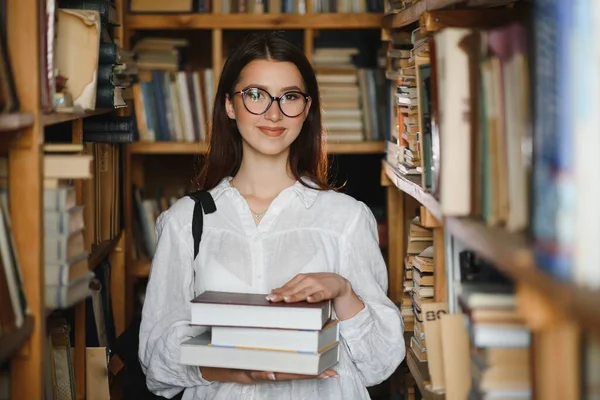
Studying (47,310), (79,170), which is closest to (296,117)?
(79,170)

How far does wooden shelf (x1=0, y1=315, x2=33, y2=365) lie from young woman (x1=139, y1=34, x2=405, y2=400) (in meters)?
0.59

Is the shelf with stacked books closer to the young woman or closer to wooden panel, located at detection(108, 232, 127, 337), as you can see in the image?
the young woman

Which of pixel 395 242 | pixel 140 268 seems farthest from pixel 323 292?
pixel 140 268

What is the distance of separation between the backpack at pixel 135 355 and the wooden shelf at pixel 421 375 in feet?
2.18

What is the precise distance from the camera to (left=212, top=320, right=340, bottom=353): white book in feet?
6.38

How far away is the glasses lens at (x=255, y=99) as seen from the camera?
91.0 inches

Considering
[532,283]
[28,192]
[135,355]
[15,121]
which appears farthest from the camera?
[135,355]

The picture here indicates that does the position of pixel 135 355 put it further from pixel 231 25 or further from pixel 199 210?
pixel 231 25

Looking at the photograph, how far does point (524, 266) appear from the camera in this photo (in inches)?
40.1

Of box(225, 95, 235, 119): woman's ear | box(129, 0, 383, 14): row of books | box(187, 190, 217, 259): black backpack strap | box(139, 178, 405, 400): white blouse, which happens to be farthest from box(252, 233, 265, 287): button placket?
box(129, 0, 383, 14): row of books

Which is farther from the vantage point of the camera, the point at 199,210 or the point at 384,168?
the point at 384,168

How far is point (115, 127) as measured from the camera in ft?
9.29

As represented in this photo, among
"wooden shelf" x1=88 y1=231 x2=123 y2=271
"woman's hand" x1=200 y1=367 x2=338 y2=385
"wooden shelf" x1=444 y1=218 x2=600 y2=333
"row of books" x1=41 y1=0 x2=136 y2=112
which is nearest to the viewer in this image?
"wooden shelf" x1=444 y1=218 x2=600 y2=333

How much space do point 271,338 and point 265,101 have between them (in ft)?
2.23
